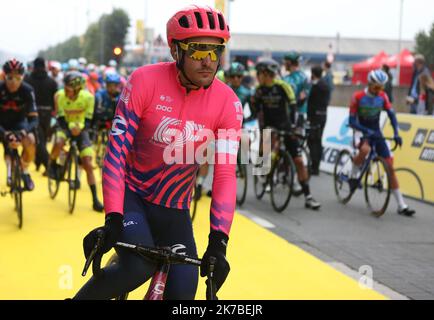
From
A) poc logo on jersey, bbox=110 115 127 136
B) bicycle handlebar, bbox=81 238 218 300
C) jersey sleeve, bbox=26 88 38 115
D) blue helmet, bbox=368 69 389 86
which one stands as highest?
blue helmet, bbox=368 69 389 86

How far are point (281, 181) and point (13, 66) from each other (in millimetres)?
4264

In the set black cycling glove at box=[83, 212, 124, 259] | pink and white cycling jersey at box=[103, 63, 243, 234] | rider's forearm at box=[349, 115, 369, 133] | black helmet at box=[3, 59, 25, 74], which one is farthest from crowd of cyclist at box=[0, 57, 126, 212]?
black cycling glove at box=[83, 212, 124, 259]

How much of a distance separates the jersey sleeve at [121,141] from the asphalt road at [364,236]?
11.4 feet

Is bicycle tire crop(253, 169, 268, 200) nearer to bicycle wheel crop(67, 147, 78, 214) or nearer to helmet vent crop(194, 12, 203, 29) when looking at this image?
bicycle wheel crop(67, 147, 78, 214)

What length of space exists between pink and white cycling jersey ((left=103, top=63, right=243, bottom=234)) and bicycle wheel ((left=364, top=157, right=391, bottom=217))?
6854 millimetres

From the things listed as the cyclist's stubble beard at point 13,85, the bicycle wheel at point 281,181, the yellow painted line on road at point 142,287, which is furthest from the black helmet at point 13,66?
the bicycle wheel at point 281,181

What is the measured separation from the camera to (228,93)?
13.4ft

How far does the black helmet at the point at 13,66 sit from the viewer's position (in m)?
9.17

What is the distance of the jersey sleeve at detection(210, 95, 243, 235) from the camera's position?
146 inches

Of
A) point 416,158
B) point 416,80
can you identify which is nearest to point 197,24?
point 416,158

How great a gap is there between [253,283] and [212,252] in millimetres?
3409

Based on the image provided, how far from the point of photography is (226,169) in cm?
388

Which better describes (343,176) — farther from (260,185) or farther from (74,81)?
(74,81)
